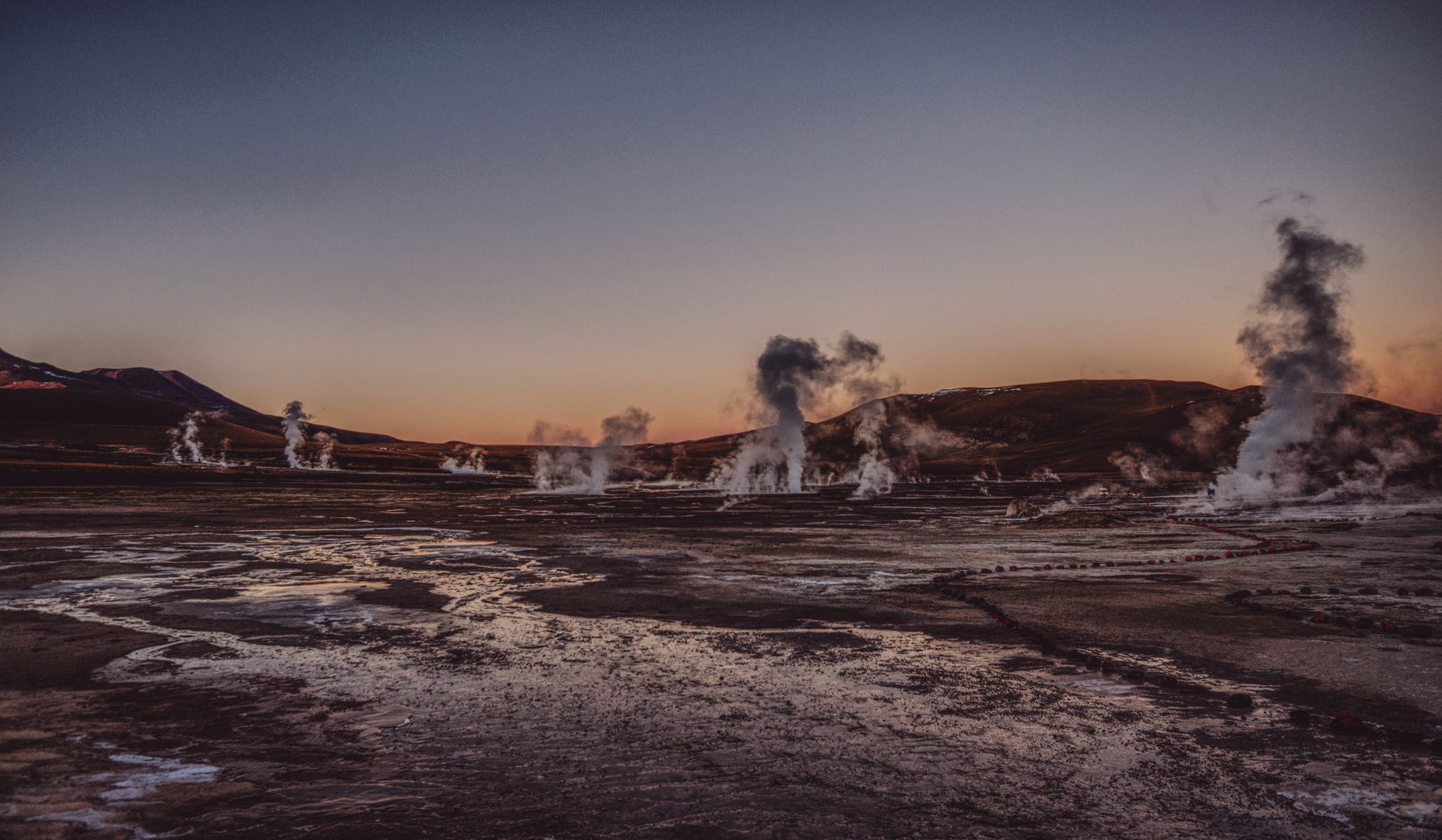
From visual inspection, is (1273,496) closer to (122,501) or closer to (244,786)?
(244,786)

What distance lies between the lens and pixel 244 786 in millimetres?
5641

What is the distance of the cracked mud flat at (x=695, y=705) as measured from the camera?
5.23m

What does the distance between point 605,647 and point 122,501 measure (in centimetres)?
4817

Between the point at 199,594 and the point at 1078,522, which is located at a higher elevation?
the point at 1078,522

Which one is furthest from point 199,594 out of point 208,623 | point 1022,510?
point 1022,510

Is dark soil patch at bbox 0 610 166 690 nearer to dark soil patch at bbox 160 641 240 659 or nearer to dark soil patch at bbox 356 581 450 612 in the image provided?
dark soil patch at bbox 160 641 240 659

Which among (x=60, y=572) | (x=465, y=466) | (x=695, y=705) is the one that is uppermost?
(x=695, y=705)

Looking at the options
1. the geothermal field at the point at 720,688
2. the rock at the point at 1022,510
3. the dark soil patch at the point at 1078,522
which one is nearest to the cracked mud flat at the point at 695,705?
the geothermal field at the point at 720,688

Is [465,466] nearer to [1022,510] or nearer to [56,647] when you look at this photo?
[1022,510]

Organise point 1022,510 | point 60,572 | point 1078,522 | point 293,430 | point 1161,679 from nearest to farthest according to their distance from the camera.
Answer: point 1161,679 < point 60,572 < point 1078,522 < point 1022,510 < point 293,430

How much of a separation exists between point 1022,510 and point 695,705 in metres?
32.2

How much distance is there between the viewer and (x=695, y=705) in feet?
25.0

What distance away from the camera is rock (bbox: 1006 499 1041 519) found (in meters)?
35.9

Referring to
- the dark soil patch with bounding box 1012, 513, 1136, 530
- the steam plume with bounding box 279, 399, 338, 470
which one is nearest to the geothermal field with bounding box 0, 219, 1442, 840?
the dark soil patch with bounding box 1012, 513, 1136, 530
